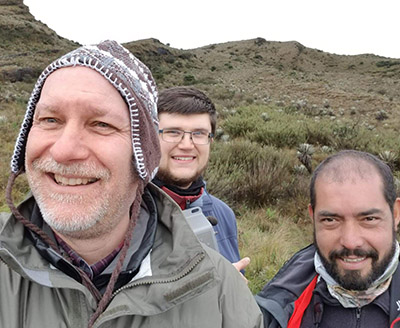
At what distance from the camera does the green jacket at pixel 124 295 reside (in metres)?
1.30

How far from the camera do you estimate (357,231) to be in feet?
6.69

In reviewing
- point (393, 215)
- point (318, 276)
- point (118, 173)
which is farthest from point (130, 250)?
point (393, 215)

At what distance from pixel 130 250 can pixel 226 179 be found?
15.6 ft

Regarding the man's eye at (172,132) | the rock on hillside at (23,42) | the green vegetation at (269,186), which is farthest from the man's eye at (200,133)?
the rock on hillside at (23,42)

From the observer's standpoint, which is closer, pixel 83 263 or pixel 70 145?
pixel 70 145

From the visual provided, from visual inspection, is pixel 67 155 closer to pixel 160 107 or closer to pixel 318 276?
pixel 160 107

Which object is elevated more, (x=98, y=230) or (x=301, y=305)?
(x=98, y=230)

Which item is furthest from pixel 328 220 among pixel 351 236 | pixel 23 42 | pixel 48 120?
pixel 23 42

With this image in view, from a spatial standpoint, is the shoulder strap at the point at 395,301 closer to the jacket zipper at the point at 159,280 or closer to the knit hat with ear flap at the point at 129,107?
the jacket zipper at the point at 159,280

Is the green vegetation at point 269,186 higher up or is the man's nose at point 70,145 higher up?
the man's nose at point 70,145

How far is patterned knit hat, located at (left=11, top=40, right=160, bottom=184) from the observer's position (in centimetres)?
150

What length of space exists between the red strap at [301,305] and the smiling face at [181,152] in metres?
1.08

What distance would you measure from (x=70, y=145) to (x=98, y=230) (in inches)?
14.8

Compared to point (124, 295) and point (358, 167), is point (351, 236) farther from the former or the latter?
point (124, 295)
